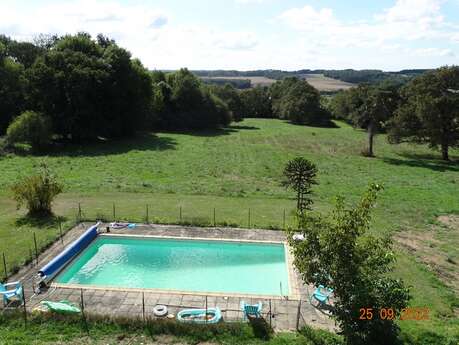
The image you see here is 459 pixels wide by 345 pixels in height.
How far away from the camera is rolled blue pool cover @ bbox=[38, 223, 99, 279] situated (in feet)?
51.9

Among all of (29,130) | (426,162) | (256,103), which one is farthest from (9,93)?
(256,103)

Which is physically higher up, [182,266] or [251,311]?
[251,311]

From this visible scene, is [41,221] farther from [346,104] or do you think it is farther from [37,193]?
[346,104]

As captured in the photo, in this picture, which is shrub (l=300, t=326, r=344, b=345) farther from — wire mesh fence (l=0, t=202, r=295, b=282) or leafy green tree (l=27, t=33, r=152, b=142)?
leafy green tree (l=27, t=33, r=152, b=142)

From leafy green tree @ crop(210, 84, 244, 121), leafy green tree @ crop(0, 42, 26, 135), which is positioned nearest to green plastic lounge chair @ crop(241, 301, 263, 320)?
leafy green tree @ crop(0, 42, 26, 135)

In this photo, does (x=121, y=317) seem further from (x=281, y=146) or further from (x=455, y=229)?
(x=281, y=146)

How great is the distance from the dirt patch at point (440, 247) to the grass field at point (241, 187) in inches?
4.4

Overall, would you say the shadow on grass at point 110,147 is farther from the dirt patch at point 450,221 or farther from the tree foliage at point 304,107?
the tree foliage at point 304,107

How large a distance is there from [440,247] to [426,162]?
99.4ft

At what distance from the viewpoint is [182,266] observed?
1875 centimetres

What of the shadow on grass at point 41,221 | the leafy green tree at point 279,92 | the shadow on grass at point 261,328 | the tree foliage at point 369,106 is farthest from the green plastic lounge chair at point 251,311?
the leafy green tree at point 279,92

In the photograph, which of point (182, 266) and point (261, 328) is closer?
point (261, 328)

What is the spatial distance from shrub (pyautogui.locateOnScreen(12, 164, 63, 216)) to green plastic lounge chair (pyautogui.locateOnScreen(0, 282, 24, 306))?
8.34m

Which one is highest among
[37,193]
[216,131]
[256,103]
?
[256,103]
